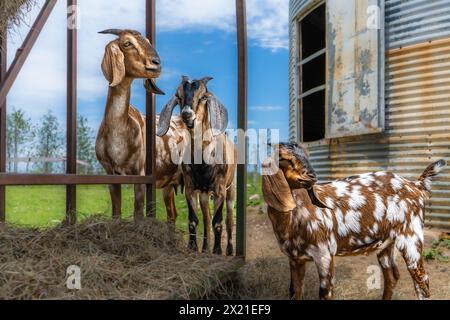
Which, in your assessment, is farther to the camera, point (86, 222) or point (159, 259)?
point (86, 222)

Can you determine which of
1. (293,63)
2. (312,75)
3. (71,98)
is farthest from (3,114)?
(312,75)

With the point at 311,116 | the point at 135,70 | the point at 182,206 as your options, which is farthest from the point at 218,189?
the point at 311,116

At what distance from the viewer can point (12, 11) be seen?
4.04m

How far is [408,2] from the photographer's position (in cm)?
621

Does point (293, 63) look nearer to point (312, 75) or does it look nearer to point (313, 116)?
point (312, 75)

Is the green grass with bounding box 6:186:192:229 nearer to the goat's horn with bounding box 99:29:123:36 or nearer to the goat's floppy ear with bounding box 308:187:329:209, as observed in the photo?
the goat's horn with bounding box 99:29:123:36

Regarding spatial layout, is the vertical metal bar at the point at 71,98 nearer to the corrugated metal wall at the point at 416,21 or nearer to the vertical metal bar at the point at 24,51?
the vertical metal bar at the point at 24,51

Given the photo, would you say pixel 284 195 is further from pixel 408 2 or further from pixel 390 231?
pixel 408 2

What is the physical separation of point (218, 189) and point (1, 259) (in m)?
2.18

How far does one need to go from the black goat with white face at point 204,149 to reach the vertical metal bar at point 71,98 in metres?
0.79

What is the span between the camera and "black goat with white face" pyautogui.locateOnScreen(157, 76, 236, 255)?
4.11 m

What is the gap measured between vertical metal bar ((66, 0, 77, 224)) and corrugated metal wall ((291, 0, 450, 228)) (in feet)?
14.2

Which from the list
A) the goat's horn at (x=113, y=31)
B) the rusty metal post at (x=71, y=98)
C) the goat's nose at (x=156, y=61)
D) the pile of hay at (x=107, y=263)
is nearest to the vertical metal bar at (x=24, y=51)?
the rusty metal post at (x=71, y=98)
